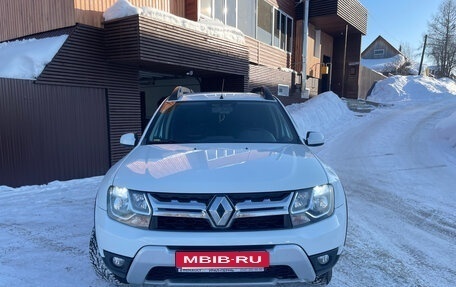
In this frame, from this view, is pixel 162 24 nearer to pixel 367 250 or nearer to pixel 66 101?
pixel 66 101

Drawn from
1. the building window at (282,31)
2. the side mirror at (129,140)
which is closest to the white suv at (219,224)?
the side mirror at (129,140)

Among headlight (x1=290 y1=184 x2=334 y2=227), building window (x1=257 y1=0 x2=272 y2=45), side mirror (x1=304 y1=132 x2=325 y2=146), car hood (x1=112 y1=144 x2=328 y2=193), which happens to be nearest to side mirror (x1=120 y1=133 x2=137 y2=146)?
car hood (x1=112 y1=144 x2=328 y2=193)

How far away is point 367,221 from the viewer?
15.0 ft

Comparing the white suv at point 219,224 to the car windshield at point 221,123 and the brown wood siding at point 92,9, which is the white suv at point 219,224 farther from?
the brown wood siding at point 92,9

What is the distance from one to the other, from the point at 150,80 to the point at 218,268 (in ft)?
45.2

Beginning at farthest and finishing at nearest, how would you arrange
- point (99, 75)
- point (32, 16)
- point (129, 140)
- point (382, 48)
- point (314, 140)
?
1. point (382, 48)
2. point (32, 16)
3. point (99, 75)
4. point (314, 140)
5. point (129, 140)

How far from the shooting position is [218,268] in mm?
→ 2156

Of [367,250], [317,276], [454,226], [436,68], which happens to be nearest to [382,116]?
[454,226]

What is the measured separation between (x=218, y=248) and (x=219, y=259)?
70mm

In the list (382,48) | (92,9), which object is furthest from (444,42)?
(92,9)

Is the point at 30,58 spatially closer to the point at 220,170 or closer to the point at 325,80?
the point at 220,170

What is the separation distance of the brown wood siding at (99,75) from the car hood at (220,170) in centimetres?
578

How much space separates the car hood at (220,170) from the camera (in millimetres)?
2252

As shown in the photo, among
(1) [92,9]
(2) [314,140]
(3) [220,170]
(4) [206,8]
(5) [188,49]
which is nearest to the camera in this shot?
(3) [220,170]
